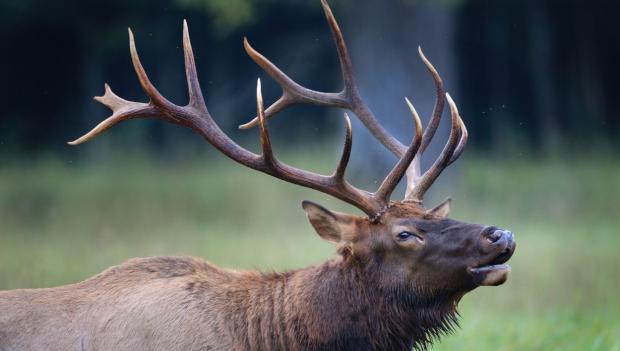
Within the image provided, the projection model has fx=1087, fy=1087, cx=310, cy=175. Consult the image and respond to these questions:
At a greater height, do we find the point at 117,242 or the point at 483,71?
the point at 483,71

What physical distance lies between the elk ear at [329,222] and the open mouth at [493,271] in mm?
683

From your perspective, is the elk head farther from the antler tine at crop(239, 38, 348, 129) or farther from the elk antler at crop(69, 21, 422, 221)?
the antler tine at crop(239, 38, 348, 129)

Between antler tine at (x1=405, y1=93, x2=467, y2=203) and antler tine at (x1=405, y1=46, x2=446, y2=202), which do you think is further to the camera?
antler tine at (x1=405, y1=46, x2=446, y2=202)

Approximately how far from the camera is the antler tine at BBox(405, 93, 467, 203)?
225 inches

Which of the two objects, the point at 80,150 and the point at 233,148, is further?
the point at 80,150

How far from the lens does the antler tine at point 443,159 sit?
5.73m

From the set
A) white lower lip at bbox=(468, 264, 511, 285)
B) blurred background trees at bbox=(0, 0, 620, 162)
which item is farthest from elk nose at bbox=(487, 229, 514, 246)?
blurred background trees at bbox=(0, 0, 620, 162)

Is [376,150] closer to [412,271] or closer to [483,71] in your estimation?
[412,271]

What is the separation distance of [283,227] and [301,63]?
13.9m

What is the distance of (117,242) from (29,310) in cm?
563

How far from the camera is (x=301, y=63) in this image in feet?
86.1

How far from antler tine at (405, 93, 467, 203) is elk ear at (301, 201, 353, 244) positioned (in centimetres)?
47

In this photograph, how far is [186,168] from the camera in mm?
17531

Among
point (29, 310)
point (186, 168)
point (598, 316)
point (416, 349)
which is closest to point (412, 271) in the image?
point (416, 349)
